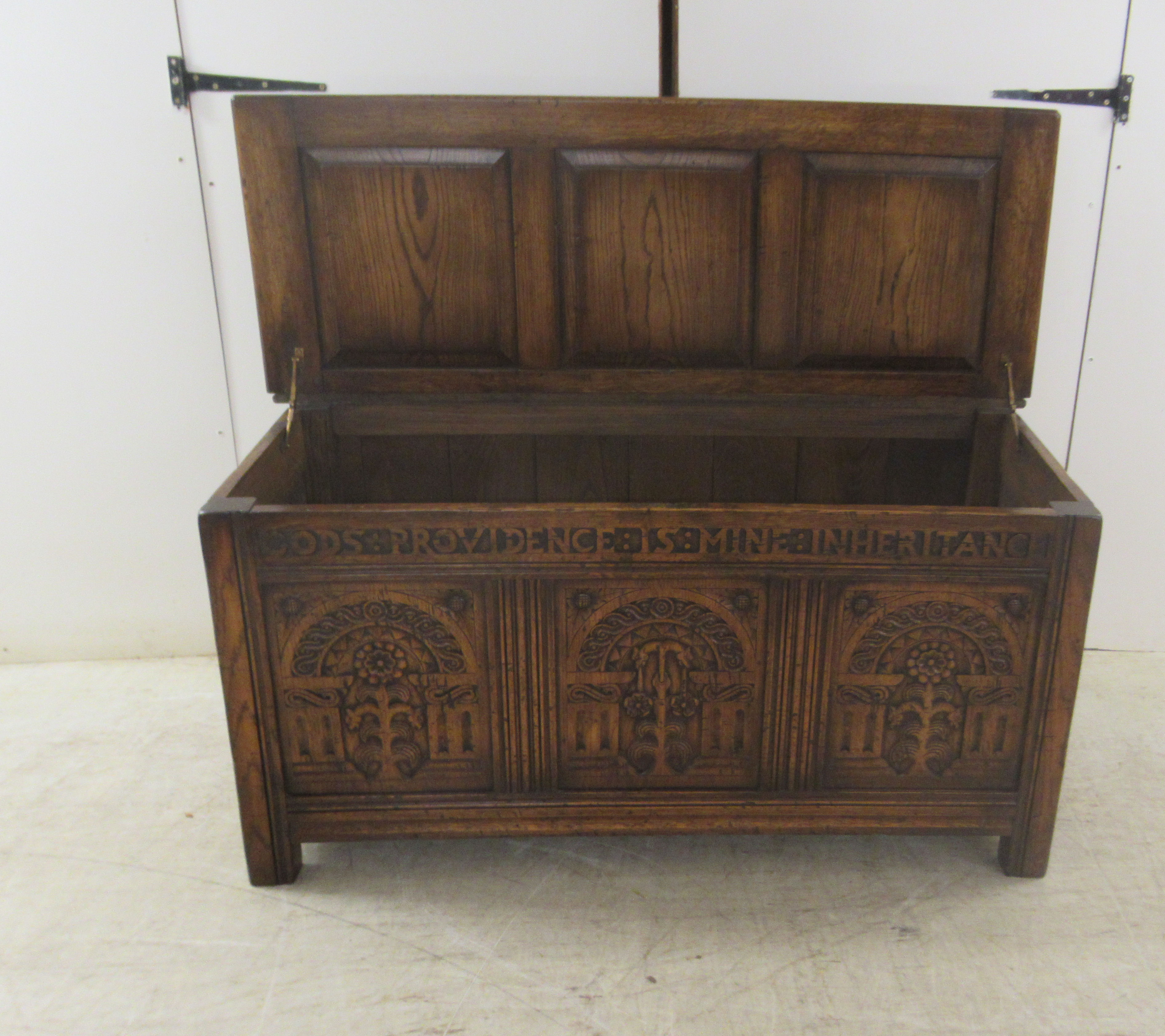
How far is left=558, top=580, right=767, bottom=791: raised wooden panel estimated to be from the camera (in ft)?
5.33

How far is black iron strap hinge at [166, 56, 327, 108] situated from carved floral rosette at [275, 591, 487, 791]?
1.28 metres

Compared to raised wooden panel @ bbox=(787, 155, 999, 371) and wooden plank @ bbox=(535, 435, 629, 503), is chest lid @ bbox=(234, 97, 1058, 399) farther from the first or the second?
wooden plank @ bbox=(535, 435, 629, 503)

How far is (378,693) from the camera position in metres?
1.67

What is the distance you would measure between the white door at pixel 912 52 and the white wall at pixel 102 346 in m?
1.21

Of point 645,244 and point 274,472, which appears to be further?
point 645,244

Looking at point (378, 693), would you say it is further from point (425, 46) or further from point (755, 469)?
point (425, 46)

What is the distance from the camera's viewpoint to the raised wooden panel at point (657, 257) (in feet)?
6.45

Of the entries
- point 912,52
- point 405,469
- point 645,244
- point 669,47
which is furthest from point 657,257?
point 912,52

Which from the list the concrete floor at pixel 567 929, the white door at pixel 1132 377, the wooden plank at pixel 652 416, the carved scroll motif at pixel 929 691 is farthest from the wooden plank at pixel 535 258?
the white door at pixel 1132 377

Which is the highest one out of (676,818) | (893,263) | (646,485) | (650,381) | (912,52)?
(912,52)

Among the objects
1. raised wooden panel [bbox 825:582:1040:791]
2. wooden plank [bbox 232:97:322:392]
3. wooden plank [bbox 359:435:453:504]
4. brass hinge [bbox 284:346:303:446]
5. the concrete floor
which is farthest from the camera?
wooden plank [bbox 359:435:453:504]

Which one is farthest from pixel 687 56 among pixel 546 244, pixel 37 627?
pixel 37 627

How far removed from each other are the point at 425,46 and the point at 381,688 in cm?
144

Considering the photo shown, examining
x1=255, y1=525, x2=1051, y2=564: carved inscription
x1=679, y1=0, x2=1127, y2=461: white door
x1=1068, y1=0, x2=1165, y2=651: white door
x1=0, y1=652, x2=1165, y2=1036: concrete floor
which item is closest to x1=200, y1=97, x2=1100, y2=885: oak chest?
x1=255, y1=525, x2=1051, y2=564: carved inscription
